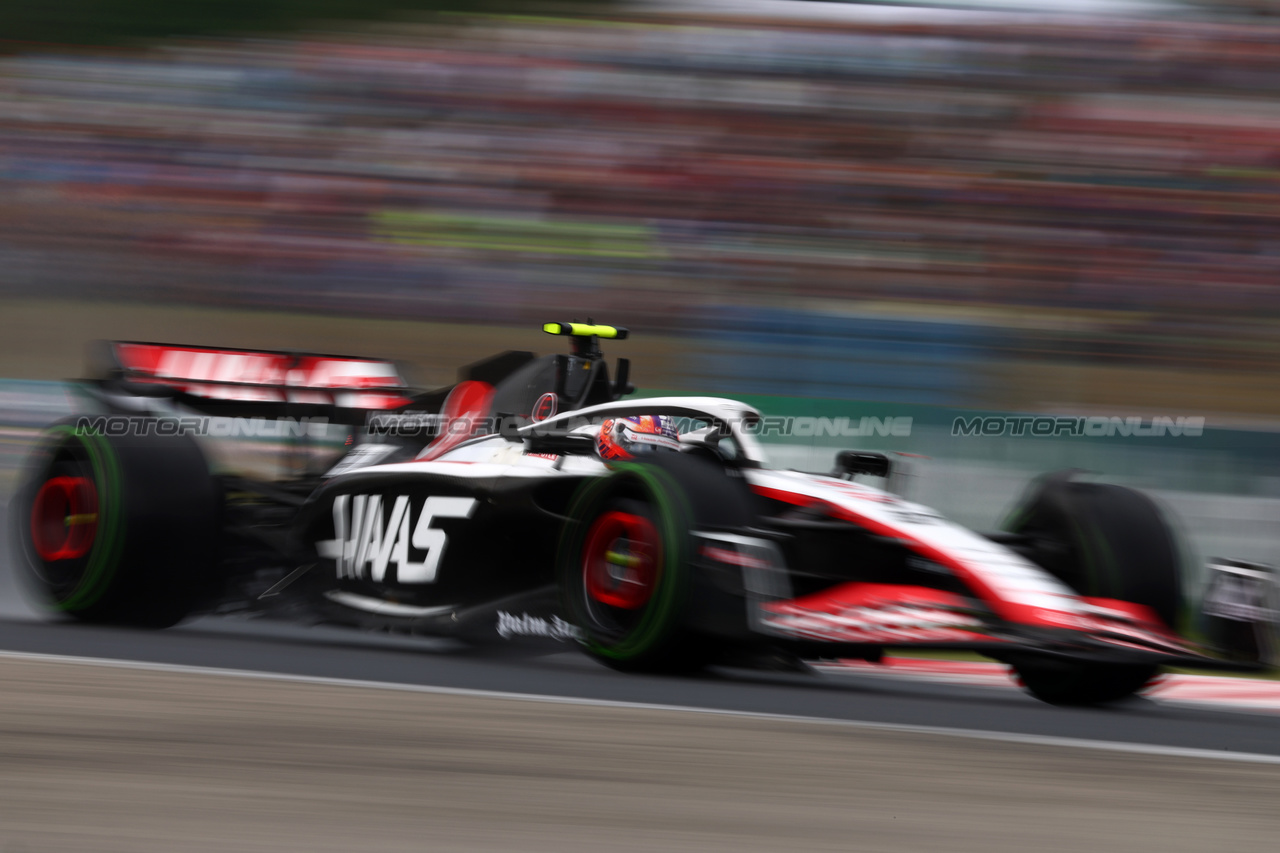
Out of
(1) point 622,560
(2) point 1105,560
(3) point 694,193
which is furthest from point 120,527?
(3) point 694,193

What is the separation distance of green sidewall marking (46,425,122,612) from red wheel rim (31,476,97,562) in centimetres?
9

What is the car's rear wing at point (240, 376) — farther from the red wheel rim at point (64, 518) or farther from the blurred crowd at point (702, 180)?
the blurred crowd at point (702, 180)

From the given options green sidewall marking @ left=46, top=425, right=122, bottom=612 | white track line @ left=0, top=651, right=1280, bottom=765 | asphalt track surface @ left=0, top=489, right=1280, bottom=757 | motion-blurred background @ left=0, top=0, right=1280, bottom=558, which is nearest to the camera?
white track line @ left=0, top=651, right=1280, bottom=765

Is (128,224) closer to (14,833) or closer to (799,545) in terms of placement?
(799,545)

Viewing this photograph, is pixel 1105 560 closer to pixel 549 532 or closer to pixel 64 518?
pixel 549 532

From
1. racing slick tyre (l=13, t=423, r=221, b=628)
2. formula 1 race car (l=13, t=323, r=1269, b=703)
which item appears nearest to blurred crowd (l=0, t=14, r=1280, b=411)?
formula 1 race car (l=13, t=323, r=1269, b=703)

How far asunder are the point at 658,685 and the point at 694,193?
8.56 m

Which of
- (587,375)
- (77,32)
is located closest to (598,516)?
(587,375)

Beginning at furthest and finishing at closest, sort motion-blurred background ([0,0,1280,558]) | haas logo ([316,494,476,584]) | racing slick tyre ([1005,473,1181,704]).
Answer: motion-blurred background ([0,0,1280,558]) < haas logo ([316,494,476,584]) < racing slick tyre ([1005,473,1181,704])

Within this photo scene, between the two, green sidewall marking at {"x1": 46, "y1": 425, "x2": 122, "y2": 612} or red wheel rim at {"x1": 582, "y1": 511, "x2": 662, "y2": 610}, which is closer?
red wheel rim at {"x1": 582, "y1": 511, "x2": 662, "y2": 610}

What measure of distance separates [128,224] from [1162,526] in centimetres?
1080

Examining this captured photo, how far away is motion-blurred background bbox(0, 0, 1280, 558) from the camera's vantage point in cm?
1115

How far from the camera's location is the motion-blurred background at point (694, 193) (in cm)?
1115

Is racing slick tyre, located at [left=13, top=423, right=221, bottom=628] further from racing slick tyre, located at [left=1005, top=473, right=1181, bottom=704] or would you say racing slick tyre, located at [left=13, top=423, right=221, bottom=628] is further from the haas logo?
racing slick tyre, located at [left=1005, top=473, right=1181, bottom=704]
